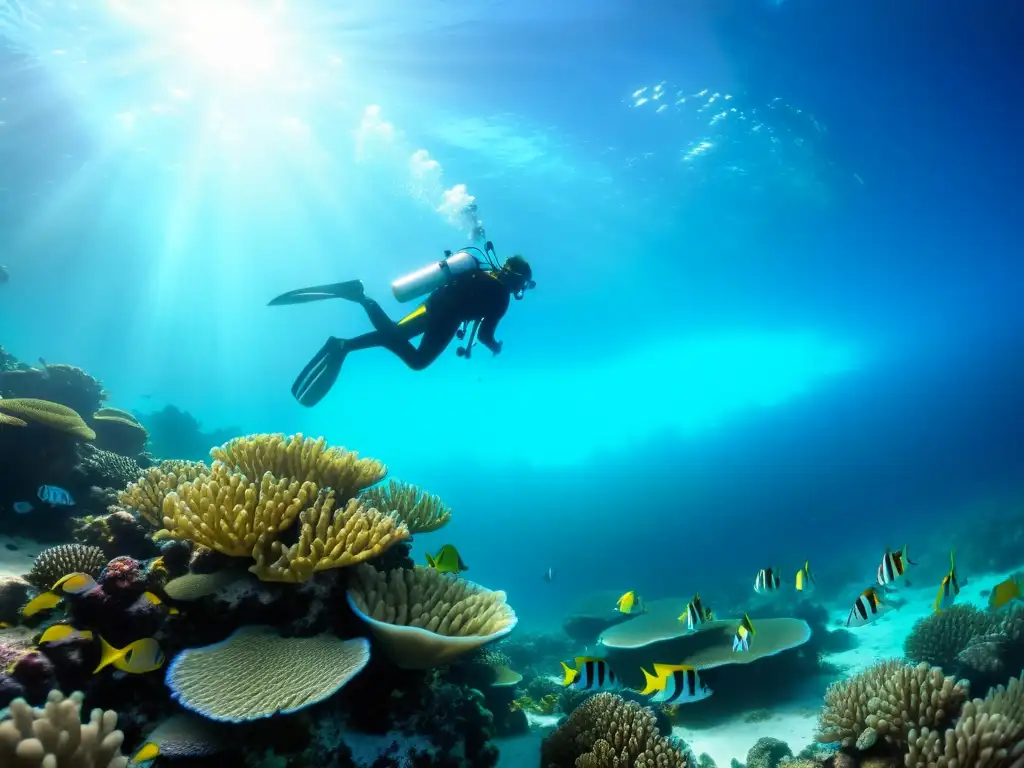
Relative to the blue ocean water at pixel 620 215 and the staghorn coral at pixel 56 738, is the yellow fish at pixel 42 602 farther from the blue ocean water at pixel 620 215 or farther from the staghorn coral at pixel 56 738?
the blue ocean water at pixel 620 215

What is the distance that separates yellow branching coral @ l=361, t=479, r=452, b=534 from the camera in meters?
5.00

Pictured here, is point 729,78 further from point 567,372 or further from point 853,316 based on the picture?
point 567,372

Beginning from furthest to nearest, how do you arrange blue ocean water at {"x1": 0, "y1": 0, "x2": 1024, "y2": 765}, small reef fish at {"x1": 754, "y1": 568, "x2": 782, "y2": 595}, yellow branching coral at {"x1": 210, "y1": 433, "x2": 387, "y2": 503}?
1. blue ocean water at {"x1": 0, "y1": 0, "x2": 1024, "y2": 765}
2. small reef fish at {"x1": 754, "y1": 568, "x2": 782, "y2": 595}
3. yellow branching coral at {"x1": 210, "y1": 433, "x2": 387, "y2": 503}

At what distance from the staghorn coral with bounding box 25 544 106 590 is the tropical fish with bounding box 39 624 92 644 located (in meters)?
1.12

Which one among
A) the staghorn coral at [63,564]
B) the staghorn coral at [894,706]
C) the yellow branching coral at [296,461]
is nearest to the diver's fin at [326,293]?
the yellow branching coral at [296,461]

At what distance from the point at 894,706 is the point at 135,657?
592cm

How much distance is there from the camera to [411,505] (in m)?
5.11

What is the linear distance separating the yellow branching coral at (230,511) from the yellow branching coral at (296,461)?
0.69 metres

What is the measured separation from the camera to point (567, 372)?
44031mm

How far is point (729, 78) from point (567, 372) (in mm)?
28687

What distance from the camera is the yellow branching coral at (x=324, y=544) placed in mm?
3318

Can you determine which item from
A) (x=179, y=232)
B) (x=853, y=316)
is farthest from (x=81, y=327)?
(x=853, y=316)

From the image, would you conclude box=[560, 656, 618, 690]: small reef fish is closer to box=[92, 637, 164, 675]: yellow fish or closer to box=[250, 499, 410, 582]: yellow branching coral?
box=[250, 499, 410, 582]: yellow branching coral

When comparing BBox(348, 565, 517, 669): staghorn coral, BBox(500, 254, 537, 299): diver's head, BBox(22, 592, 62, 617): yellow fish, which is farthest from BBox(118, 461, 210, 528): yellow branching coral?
BBox(500, 254, 537, 299): diver's head
